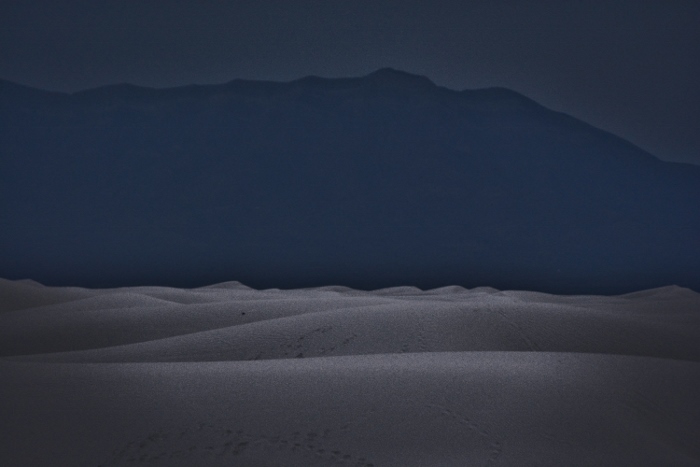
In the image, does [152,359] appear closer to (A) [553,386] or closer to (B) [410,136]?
(A) [553,386]

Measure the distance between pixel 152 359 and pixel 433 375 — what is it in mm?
1967

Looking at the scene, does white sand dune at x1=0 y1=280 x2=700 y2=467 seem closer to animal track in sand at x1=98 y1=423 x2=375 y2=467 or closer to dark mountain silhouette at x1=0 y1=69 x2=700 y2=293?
animal track in sand at x1=98 y1=423 x2=375 y2=467

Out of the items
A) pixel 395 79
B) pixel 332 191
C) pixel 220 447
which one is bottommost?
pixel 220 447

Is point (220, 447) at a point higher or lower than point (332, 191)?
lower

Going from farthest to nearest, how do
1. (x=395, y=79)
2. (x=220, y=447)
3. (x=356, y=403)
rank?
(x=395, y=79) → (x=356, y=403) → (x=220, y=447)

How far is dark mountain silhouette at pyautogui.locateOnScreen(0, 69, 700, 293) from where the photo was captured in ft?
62.7

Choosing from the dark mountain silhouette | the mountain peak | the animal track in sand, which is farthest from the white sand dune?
the mountain peak

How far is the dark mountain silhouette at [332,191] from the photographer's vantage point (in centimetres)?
1912

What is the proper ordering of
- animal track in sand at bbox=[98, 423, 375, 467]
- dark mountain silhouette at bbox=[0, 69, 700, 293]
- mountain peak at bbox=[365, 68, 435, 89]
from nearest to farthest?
1. animal track in sand at bbox=[98, 423, 375, 467]
2. dark mountain silhouette at bbox=[0, 69, 700, 293]
3. mountain peak at bbox=[365, 68, 435, 89]

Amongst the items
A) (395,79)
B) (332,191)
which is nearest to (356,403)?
(332,191)

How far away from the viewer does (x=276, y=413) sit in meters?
2.17

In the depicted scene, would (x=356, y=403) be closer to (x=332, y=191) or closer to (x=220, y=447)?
(x=220, y=447)

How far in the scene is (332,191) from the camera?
21.8 m

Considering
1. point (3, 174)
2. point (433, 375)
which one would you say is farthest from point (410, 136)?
point (433, 375)
